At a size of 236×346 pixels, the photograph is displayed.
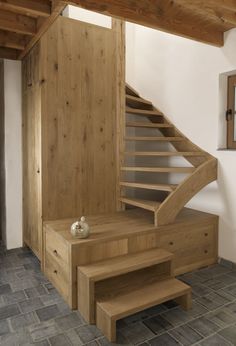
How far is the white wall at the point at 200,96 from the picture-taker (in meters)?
2.96

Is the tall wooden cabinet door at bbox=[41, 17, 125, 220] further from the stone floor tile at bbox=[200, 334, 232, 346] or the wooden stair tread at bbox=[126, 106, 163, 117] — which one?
the stone floor tile at bbox=[200, 334, 232, 346]

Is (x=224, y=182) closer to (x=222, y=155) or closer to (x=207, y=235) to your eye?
(x=222, y=155)

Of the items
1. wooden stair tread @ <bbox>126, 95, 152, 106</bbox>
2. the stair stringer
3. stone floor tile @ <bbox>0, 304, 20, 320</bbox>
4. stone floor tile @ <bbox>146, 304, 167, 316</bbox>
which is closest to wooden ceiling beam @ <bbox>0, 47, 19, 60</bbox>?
wooden stair tread @ <bbox>126, 95, 152, 106</bbox>

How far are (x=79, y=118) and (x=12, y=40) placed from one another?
3.43 ft

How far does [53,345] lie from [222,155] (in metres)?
2.35

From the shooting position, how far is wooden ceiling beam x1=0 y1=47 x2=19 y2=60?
10.4ft

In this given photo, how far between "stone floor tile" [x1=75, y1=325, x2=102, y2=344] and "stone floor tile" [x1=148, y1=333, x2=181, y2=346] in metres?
0.36

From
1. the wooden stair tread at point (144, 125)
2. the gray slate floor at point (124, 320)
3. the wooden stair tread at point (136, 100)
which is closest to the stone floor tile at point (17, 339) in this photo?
the gray slate floor at point (124, 320)

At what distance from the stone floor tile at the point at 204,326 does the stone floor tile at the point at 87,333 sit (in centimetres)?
67

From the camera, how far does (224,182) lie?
9.84ft

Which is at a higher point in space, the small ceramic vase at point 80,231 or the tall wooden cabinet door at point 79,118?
the tall wooden cabinet door at point 79,118

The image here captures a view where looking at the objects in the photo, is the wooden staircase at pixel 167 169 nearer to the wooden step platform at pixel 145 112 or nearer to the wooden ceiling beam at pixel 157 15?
the wooden step platform at pixel 145 112

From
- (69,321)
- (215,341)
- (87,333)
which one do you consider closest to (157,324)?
(215,341)

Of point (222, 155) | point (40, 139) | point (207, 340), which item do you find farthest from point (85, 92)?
point (207, 340)
